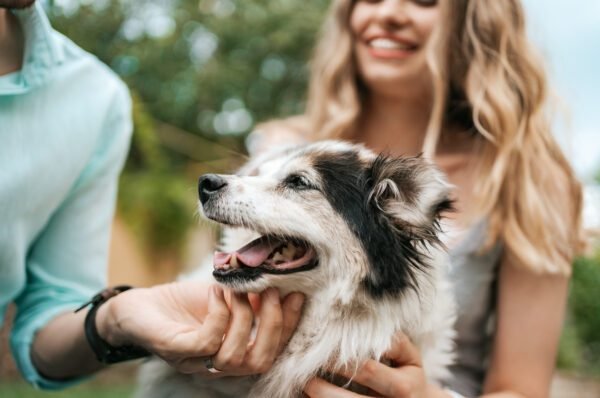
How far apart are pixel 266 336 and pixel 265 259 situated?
248mm

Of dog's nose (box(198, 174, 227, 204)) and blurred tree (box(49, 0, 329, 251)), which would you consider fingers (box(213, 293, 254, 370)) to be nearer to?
dog's nose (box(198, 174, 227, 204))

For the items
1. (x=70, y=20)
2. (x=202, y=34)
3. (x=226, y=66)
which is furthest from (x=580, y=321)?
(x=70, y=20)

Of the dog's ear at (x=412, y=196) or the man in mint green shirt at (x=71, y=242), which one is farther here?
the dog's ear at (x=412, y=196)

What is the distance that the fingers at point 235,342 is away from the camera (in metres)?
1.59

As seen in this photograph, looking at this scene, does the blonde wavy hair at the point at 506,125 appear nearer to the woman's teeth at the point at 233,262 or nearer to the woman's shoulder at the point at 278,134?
the woman's shoulder at the point at 278,134

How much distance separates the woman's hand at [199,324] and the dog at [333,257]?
0.07 metres

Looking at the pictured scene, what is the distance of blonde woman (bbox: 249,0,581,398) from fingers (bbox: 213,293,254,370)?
1.02m

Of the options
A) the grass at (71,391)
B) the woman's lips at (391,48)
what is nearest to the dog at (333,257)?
the woman's lips at (391,48)

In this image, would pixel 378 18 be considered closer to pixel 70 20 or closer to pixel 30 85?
pixel 70 20

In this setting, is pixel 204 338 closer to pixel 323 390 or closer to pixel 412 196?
pixel 323 390

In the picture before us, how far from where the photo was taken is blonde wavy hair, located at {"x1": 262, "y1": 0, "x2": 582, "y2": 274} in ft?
7.95

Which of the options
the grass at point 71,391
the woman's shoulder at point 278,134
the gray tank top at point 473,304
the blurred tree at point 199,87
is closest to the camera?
the gray tank top at point 473,304

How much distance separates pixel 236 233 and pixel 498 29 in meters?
1.34

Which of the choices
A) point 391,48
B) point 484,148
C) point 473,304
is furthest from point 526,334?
point 391,48
